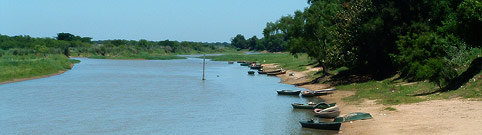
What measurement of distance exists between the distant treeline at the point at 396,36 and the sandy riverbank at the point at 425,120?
5.51 meters

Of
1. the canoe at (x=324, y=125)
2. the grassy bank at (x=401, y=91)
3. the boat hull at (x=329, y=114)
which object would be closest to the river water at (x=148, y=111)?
the canoe at (x=324, y=125)

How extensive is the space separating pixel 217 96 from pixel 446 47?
2133 centimetres

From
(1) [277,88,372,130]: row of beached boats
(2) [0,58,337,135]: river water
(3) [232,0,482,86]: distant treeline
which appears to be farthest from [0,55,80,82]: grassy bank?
(1) [277,88,372,130]: row of beached boats

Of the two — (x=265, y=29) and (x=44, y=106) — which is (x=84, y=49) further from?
(x=44, y=106)

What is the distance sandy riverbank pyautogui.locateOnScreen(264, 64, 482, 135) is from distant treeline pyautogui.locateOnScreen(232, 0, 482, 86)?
5.51 meters

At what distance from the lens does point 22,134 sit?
32.2m

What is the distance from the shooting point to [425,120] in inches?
1123

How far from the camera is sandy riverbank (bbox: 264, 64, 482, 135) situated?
25.5 meters

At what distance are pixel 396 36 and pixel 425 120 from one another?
2402 cm

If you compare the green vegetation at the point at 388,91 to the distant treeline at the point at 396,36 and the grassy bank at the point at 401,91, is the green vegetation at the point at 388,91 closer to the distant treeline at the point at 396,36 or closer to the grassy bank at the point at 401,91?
the grassy bank at the point at 401,91

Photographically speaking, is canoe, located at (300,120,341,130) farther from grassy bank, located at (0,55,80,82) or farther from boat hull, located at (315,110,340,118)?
grassy bank, located at (0,55,80,82)

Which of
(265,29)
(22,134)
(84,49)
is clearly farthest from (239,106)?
(84,49)

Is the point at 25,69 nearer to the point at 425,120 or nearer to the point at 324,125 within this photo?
the point at 324,125

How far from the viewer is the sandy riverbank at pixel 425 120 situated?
Result: 83.5ft
